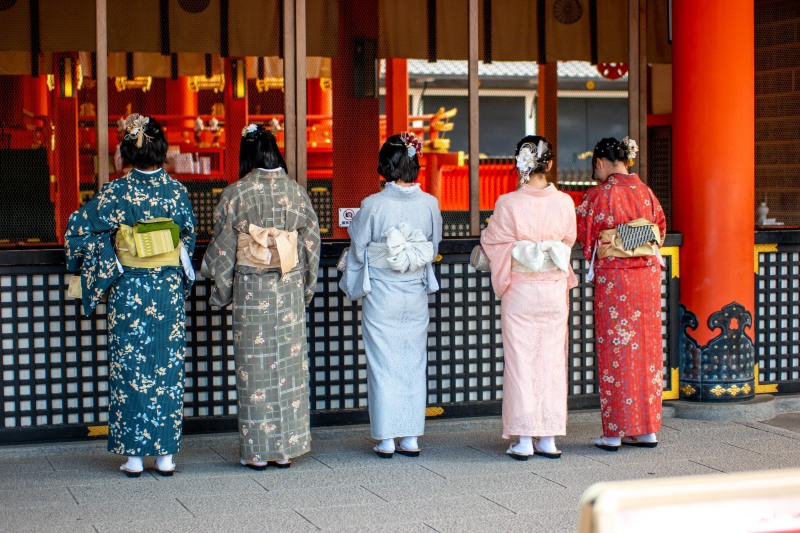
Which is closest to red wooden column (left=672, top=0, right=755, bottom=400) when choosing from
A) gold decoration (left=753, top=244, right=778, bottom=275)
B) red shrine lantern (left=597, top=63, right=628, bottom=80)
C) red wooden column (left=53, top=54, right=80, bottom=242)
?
gold decoration (left=753, top=244, right=778, bottom=275)

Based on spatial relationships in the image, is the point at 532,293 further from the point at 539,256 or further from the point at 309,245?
the point at 309,245

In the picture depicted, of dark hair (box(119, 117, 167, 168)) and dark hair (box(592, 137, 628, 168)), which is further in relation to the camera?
dark hair (box(592, 137, 628, 168))

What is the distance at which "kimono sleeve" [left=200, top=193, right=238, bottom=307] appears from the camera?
17.0 ft

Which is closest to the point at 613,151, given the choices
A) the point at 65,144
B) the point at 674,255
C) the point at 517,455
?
the point at 674,255

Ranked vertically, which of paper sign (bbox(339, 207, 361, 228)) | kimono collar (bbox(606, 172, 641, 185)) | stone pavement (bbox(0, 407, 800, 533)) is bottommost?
stone pavement (bbox(0, 407, 800, 533))

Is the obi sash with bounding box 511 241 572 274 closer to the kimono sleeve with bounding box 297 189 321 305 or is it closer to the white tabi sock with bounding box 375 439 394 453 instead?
the kimono sleeve with bounding box 297 189 321 305

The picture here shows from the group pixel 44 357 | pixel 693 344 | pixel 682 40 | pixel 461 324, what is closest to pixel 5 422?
pixel 44 357

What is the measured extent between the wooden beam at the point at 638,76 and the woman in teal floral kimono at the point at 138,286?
3089 mm

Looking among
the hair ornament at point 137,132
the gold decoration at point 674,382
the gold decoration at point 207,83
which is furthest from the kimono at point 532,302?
the gold decoration at point 207,83

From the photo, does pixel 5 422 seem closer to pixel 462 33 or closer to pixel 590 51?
pixel 462 33

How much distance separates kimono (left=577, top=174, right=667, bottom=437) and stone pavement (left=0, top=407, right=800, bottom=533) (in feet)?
0.71

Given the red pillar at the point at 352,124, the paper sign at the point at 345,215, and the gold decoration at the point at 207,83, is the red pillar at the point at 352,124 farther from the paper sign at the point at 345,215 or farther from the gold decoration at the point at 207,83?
the gold decoration at the point at 207,83

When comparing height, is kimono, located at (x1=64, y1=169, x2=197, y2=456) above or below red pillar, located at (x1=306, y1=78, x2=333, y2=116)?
below

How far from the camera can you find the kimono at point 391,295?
5.50 meters
